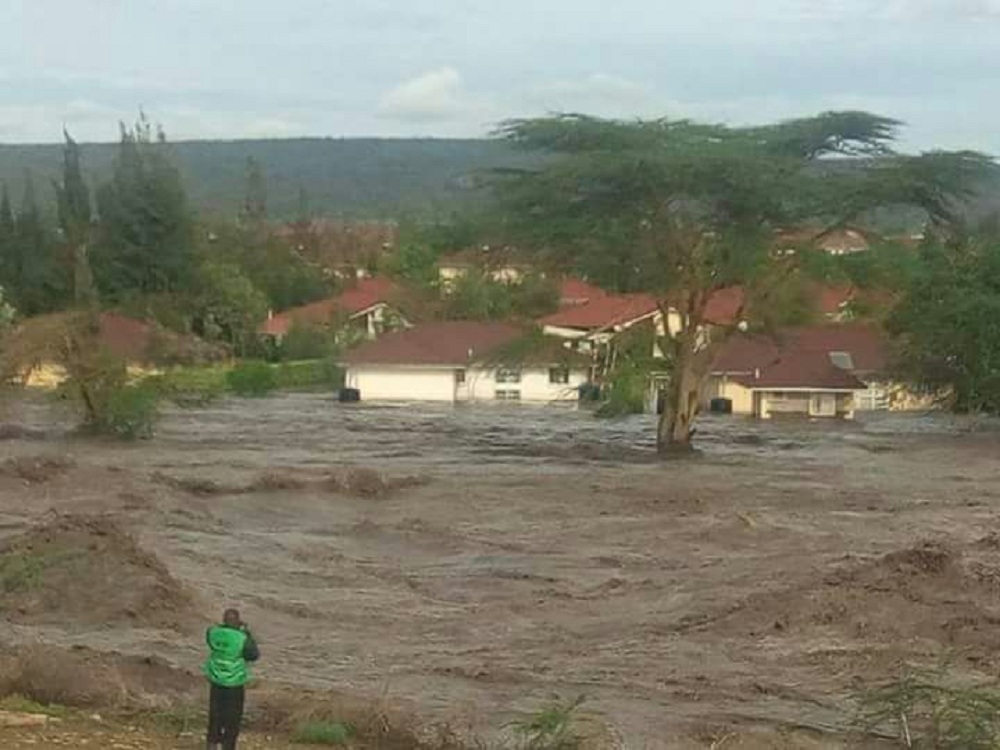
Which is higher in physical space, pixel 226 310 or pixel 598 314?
pixel 598 314

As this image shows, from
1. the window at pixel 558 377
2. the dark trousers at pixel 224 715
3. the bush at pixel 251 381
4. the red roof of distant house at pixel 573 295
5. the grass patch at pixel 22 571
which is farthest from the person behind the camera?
the red roof of distant house at pixel 573 295

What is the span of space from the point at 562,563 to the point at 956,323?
29413 millimetres

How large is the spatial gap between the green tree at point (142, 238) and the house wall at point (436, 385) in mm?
13186

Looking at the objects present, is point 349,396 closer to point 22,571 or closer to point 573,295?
point 573,295

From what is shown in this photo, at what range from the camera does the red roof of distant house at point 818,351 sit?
62.3m

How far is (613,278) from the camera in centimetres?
4516

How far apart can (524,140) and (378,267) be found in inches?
2588

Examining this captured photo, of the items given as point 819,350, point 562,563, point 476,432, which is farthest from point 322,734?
point 819,350

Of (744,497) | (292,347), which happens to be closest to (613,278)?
(744,497)

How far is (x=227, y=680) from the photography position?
10.8 m

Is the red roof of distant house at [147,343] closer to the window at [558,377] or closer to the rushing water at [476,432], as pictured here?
the rushing water at [476,432]

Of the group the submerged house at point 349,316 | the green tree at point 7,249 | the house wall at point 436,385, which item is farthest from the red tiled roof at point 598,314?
the green tree at point 7,249

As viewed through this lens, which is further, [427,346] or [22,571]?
[427,346]

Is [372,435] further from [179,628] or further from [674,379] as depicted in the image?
[179,628]
